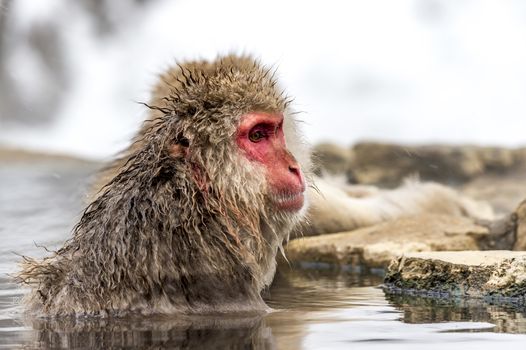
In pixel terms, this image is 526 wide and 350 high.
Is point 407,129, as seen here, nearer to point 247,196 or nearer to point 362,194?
point 362,194

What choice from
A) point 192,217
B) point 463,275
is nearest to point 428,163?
point 463,275

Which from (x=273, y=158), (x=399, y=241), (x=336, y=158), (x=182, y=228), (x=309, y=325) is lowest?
(x=309, y=325)

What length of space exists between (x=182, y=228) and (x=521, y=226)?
264cm

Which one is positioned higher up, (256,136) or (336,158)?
(336,158)

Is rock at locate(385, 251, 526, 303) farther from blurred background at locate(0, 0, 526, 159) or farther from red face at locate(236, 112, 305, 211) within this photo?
blurred background at locate(0, 0, 526, 159)

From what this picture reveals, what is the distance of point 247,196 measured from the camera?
4.43 m

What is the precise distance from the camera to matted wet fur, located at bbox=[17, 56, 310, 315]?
14.4 feet

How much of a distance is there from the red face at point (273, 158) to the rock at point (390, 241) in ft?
6.98

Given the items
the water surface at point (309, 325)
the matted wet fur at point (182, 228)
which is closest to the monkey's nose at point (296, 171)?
the matted wet fur at point (182, 228)

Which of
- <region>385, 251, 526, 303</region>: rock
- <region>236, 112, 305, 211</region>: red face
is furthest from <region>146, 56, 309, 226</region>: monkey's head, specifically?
<region>385, 251, 526, 303</region>: rock

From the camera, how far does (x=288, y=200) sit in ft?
14.6

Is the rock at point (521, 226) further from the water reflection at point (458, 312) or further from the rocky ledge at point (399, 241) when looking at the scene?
the water reflection at point (458, 312)

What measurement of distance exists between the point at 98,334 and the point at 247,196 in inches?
29.6

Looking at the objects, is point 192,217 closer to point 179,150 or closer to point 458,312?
point 179,150
